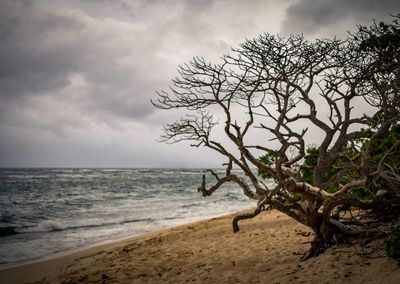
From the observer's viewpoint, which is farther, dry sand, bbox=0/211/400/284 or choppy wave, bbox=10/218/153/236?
choppy wave, bbox=10/218/153/236

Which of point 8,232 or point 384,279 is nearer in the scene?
point 384,279

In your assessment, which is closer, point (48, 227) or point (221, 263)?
point (221, 263)

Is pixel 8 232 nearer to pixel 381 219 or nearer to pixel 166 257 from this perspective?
pixel 166 257

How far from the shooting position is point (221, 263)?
702 centimetres

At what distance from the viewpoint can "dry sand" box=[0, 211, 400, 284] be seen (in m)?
4.93

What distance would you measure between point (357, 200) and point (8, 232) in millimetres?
15618

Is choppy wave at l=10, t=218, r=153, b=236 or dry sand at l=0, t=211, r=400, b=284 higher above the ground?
dry sand at l=0, t=211, r=400, b=284

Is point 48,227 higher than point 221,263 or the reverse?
the reverse

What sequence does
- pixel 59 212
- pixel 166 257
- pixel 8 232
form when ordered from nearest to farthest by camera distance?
pixel 166 257 → pixel 8 232 → pixel 59 212

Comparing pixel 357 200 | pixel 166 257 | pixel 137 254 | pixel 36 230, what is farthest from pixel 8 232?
pixel 357 200

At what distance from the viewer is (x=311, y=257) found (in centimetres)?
588

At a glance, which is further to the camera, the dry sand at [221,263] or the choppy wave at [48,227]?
the choppy wave at [48,227]

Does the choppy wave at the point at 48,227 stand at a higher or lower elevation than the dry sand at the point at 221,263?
lower

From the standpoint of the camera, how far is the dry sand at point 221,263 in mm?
4926
